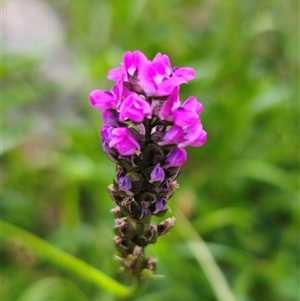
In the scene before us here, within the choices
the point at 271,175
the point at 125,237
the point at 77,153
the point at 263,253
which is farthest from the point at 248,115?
the point at 125,237

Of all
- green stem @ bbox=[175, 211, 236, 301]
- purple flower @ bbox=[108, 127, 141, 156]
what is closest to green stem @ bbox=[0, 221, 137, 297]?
green stem @ bbox=[175, 211, 236, 301]

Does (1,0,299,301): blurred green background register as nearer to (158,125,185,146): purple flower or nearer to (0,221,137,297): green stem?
(0,221,137,297): green stem

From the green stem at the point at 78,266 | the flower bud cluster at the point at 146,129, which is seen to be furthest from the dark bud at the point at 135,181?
the green stem at the point at 78,266

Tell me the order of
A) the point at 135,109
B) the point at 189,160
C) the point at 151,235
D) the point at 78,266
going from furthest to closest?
the point at 189,160, the point at 78,266, the point at 151,235, the point at 135,109

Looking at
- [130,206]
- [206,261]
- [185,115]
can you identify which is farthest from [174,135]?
[206,261]

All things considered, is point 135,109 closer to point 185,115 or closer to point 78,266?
point 185,115

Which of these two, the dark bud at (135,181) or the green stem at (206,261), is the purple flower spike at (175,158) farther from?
the green stem at (206,261)

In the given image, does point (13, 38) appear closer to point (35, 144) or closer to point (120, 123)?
point (35, 144)
